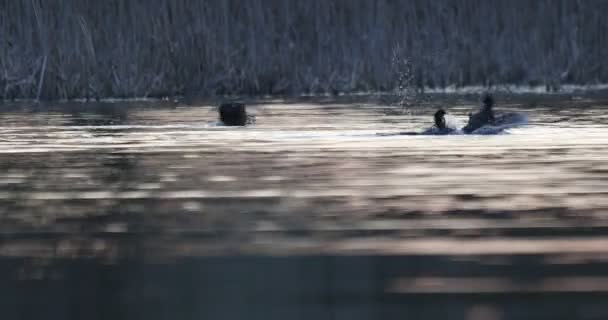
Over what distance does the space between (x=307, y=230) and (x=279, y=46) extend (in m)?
31.5

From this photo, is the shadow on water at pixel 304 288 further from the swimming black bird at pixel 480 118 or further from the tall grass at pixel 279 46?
the tall grass at pixel 279 46

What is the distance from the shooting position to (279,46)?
1582 inches

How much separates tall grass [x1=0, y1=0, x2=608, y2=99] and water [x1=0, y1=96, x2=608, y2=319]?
64.6ft

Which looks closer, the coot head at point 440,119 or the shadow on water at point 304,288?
the shadow on water at point 304,288

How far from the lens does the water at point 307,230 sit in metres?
6.38

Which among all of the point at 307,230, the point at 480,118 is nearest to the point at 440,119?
the point at 480,118

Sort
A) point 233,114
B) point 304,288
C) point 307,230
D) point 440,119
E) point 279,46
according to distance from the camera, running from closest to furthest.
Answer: point 304,288
point 307,230
point 440,119
point 233,114
point 279,46

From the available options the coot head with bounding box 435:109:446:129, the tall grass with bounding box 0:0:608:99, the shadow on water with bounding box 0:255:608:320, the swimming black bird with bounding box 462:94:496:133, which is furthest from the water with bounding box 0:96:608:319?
the tall grass with bounding box 0:0:608:99

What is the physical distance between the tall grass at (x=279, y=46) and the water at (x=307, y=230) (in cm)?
1970

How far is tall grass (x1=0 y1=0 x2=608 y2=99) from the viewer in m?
38.2

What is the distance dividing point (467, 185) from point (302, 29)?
2947cm

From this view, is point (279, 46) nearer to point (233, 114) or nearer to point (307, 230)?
point (233, 114)

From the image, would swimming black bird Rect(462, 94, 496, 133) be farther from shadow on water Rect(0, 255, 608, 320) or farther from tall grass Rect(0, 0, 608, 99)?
tall grass Rect(0, 0, 608, 99)

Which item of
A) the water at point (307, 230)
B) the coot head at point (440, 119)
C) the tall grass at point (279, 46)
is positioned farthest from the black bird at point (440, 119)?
the tall grass at point (279, 46)
